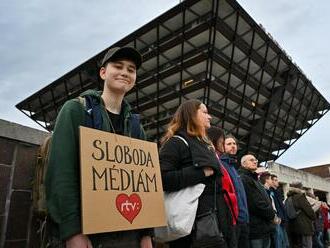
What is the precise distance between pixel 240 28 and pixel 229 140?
16689mm

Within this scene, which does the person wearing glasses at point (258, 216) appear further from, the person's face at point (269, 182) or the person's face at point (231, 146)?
the person's face at point (269, 182)

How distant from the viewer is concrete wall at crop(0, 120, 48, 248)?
2.11 m

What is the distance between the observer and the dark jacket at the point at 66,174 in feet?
4.20

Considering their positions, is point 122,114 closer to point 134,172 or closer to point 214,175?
point 134,172

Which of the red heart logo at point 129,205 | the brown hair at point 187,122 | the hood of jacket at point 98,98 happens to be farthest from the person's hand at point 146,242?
the brown hair at point 187,122

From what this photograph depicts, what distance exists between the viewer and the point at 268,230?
3773 mm

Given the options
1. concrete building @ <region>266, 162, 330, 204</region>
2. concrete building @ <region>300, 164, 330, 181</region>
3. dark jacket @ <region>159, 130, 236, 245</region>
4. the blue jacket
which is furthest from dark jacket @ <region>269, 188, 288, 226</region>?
concrete building @ <region>300, 164, 330, 181</region>

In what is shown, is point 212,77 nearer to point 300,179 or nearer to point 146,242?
point 300,179

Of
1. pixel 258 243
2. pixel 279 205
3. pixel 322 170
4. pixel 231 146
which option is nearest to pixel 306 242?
pixel 279 205

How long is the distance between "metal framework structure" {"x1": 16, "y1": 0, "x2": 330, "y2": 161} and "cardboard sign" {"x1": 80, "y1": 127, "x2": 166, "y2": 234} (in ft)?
54.9

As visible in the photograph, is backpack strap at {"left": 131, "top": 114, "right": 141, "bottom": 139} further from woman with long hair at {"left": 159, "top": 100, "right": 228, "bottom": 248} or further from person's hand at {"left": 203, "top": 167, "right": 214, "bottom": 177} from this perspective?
person's hand at {"left": 203, "top": 167, "right": 214, "bottom": 177}

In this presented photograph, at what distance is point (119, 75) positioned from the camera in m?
1.79

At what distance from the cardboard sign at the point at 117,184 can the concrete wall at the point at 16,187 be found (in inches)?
41.5

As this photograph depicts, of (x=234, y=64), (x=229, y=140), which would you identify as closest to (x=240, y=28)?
(x=234, y=64)
